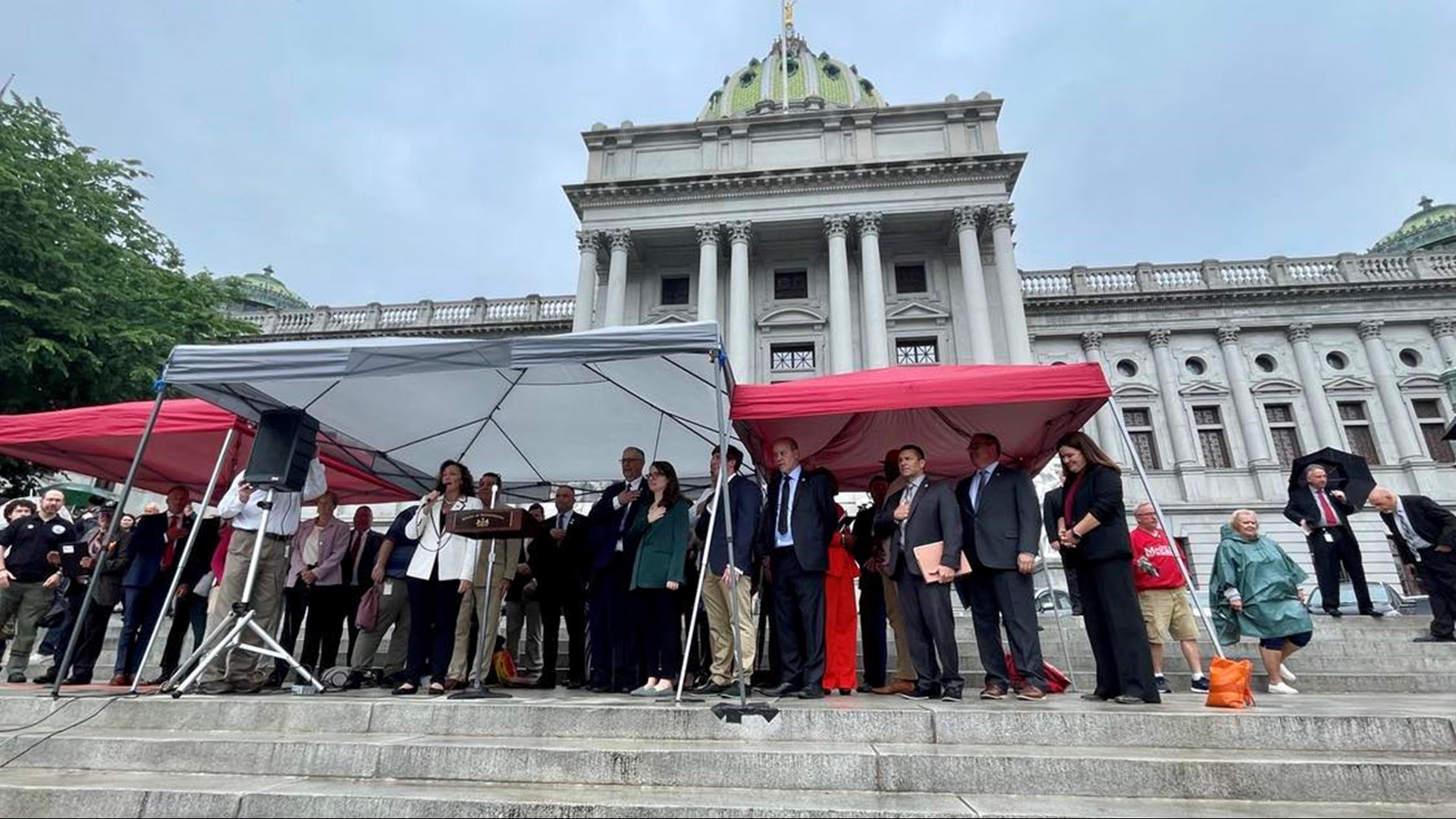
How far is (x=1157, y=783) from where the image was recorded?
303 cm

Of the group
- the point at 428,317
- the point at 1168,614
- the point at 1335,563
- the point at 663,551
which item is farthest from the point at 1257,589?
the point at 428,317

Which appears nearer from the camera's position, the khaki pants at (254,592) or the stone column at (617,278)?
the khaki pants at (254,592)

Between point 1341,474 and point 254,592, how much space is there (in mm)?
12390

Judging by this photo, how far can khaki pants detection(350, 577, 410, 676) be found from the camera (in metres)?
6.30

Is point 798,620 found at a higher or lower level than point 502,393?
lower

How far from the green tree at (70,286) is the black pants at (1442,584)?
19611mm

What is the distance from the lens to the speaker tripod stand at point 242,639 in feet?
15.9

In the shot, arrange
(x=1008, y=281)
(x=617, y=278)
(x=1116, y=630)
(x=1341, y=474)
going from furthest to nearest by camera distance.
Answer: (x=617, y=278) < (x=1008, y=281) < (x=1341, y=474) < (x=1116, y=630)

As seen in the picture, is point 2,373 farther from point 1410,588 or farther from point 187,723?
point 1410,588

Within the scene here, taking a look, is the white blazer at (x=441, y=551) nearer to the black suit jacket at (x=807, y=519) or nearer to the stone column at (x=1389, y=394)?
the black suit jacket at (x=807, y=519)

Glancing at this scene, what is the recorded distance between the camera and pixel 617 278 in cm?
2658

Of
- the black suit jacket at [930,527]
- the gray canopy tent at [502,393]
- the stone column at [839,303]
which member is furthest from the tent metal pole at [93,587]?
the stone column at [839,303]

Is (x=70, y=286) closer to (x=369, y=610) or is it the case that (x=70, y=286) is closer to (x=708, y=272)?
(x=369, y=610)

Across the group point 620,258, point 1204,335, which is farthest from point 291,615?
point 1204,335
